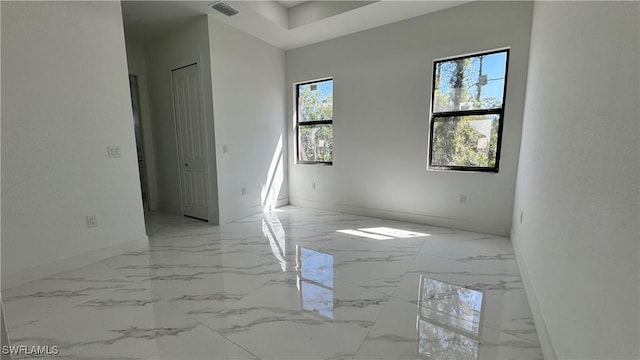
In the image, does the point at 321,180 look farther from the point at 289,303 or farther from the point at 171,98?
the point at 289,303

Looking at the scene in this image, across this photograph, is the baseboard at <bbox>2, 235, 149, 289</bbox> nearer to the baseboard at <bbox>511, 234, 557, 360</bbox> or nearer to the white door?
the white door

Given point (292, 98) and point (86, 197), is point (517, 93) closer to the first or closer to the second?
point (292, 98)

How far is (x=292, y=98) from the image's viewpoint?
4.86 meters

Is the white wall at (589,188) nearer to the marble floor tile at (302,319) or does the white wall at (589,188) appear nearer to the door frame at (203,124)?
the marble floor tile at (302,319)

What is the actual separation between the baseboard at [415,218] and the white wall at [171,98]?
5.96 ft

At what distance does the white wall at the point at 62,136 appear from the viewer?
2209 millimetres

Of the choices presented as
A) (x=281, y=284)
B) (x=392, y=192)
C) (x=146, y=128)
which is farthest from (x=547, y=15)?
(x=146, y=128)

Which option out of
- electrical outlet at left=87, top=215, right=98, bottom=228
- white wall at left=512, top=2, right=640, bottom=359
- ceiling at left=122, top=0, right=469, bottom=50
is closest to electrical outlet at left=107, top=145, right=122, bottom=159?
electrical outlet at left=87, top=215, right=98, bottom=228

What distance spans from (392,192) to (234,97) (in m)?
2.71

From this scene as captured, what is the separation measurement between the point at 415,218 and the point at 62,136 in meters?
4.07

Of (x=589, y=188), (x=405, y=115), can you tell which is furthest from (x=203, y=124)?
(x=589, y=188)

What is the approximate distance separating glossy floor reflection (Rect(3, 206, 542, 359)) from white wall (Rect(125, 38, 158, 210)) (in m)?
1.97

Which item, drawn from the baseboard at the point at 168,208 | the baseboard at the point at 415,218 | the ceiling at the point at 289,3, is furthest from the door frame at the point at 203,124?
the baseboard at the point at 415,218

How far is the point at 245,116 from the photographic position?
4.17m
